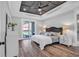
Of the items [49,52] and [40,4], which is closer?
[49,52]

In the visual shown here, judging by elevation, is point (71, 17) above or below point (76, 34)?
above

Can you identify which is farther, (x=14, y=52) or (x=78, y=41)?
(x=78, y=41)

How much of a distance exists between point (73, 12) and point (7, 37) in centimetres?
499

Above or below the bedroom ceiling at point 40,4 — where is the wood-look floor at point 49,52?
below

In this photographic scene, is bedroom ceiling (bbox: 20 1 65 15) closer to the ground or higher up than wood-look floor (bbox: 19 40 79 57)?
higher up

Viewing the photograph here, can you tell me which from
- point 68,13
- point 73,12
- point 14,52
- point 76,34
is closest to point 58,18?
point 68,13

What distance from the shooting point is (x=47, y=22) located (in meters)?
9.79

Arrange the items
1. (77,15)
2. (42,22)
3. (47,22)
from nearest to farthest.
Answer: (77,15) → (47,22) → (42,22)

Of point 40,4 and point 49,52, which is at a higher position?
point 40,4

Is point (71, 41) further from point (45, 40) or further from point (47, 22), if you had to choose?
point (47, 22)

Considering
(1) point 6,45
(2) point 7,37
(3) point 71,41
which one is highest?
(2) point 7,37

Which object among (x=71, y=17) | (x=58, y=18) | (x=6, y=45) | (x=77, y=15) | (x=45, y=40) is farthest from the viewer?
(x=58, y=18)

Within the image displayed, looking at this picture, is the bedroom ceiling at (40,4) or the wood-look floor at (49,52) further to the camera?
the bedroom ceiling at (40,4)

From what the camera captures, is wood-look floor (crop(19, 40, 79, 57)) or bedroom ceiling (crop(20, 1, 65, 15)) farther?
bedroom ceiling (crop(20, 1, 65, 15))
